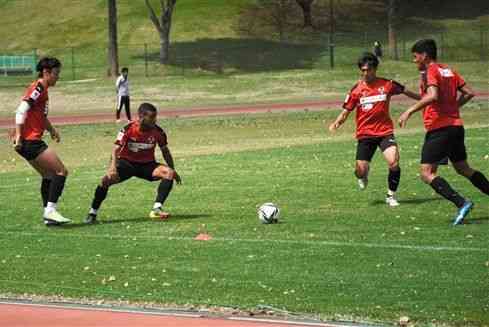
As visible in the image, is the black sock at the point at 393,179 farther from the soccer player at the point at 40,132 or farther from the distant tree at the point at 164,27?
the distant tree at the point at 164,27

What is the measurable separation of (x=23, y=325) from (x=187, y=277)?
7.64 ft

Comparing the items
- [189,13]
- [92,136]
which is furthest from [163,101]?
[189,13]

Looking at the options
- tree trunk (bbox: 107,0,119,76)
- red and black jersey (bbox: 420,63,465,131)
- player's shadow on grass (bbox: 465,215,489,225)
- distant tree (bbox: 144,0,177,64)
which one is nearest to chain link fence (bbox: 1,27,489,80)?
distant tree (bbox: 144,0,177,64)

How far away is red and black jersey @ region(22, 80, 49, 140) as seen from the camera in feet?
49.8

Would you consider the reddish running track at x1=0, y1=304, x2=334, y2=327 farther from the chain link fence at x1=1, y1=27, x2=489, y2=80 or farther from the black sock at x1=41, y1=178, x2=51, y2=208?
the chain link fence at x1=1, y1=27, x2=489, y2=80

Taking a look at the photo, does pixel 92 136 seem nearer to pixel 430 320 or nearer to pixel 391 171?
pixel 391 171

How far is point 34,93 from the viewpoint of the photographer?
15188 millimetres

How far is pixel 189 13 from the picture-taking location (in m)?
81.1

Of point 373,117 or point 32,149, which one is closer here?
point 32,149

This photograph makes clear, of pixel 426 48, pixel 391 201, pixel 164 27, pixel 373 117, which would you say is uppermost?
pixel 426 48

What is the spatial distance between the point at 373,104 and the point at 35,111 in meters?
4.52

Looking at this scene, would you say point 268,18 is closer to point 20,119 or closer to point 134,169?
point 134,169

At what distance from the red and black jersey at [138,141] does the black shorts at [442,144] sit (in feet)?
11.0

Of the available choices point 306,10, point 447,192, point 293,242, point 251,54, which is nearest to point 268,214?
point 293,242
